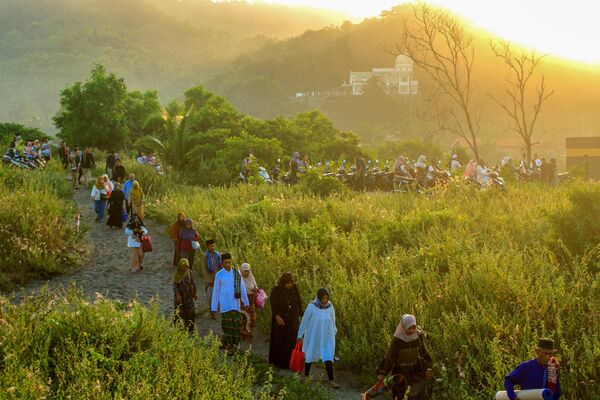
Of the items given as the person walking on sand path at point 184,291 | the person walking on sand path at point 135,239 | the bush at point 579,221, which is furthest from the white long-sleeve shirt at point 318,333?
the person walking on sand path at point 135,239

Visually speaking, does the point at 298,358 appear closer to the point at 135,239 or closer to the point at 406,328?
the point at 406,328

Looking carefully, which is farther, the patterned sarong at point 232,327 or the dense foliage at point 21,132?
the dense foliage at point 21,132

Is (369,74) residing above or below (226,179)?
above

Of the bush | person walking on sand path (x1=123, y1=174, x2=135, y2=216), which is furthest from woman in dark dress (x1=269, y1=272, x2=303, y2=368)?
person walking on sand path (x1=123, y1=174, x2=135, y2=216)

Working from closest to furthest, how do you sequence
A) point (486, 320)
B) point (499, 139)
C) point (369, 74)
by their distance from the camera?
point (486, 320), point (499, 139), point (369, 74)

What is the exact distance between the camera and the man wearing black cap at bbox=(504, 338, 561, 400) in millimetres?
5973

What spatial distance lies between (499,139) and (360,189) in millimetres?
88072

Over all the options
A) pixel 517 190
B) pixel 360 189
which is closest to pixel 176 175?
pixel 360 189

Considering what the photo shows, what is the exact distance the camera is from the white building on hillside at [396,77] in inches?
5162

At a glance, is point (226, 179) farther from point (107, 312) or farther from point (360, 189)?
point (107, 312)

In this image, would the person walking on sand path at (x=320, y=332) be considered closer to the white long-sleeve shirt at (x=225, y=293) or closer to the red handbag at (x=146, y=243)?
the white long-sleeve shirt at (x=225, y=293)

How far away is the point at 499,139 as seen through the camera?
108125 mm

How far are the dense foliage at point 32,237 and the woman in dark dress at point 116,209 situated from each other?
1043mm

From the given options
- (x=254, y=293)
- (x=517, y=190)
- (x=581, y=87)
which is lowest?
(x=254, y=293)
